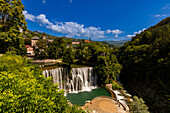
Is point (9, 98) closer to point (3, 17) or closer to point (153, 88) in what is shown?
point (3, 17)

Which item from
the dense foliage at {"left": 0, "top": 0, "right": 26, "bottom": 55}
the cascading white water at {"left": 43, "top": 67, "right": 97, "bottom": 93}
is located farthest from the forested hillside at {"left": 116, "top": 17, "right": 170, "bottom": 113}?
the dense foliage at {"left": 0, "top": 0, "right": 26, "bottom": 55}

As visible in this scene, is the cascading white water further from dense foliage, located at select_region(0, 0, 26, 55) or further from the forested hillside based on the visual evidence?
the forested hillside

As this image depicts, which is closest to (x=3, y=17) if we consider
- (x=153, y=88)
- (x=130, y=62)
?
(x=130, y=62)

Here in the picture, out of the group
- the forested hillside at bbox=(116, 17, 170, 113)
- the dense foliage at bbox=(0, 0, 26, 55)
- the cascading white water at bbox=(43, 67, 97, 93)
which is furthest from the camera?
the cascading white water at bbox=(43, 67, 97, 93)

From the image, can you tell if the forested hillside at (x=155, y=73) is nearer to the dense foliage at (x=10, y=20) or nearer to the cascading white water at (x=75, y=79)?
the cascading white water at (x=75, y=79)

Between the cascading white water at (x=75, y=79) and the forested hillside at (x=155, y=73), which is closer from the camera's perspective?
the forested hillside at (x=155, y=73)

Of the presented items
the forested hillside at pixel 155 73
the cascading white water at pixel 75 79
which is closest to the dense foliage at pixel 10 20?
the cascading white water at pixel 75 79

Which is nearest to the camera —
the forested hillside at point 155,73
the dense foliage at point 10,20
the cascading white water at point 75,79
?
the dense foliage at point 10,20

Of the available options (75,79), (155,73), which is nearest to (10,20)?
(75,79)
